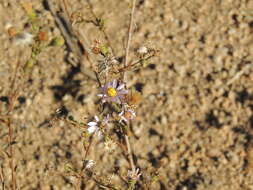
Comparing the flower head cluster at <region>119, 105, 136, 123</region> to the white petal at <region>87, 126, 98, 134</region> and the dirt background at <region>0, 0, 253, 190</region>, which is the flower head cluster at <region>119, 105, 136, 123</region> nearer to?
the white petal at <region>87, 126, 98, 134</region>

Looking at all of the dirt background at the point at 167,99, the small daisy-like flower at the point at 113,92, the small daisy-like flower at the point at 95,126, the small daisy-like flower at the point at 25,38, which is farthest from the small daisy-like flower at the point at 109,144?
the small daisy-like flower at the point at 25,38

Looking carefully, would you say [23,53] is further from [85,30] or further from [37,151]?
[37,151]

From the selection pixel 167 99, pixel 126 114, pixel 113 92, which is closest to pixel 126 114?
pixel 126 114

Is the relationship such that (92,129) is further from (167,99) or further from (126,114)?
(167,99)

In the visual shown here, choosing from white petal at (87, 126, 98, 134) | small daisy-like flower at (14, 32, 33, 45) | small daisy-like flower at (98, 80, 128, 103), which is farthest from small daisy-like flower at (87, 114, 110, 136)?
small daisy-like flower at (14, 32, 33, 45)

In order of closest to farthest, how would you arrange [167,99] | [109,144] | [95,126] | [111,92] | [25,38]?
[111,92]
[95,126]
[109,144]
[25,38]
[167,99]

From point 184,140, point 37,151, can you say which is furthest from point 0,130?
point 184,140

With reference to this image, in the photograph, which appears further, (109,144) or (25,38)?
(25,38)
